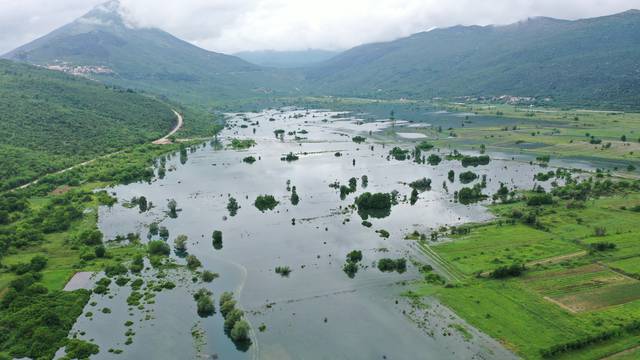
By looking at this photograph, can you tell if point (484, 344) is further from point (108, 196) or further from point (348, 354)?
point (108, 196)

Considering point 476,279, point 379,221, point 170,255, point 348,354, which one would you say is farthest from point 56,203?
point 476,279

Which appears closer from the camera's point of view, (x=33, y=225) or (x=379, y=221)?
(x=33, y=225)

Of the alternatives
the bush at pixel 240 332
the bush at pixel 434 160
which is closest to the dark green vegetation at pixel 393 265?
the bush at pixel 240 332

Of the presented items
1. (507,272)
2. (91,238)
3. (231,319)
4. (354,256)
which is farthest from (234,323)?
(91,238)

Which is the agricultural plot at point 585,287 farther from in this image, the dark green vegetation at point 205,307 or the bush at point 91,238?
the bush at point 91,238

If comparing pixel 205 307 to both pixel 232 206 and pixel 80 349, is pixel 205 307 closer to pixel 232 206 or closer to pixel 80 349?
pixel 80 349

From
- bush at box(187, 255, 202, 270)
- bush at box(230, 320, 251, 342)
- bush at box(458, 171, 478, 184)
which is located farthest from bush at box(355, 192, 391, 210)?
bush at box(230, 320, 251, 342)

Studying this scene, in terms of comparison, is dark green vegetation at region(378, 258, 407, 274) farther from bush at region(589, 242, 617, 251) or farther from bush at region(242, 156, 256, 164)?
bush at region(242, 156, 256, 164)
